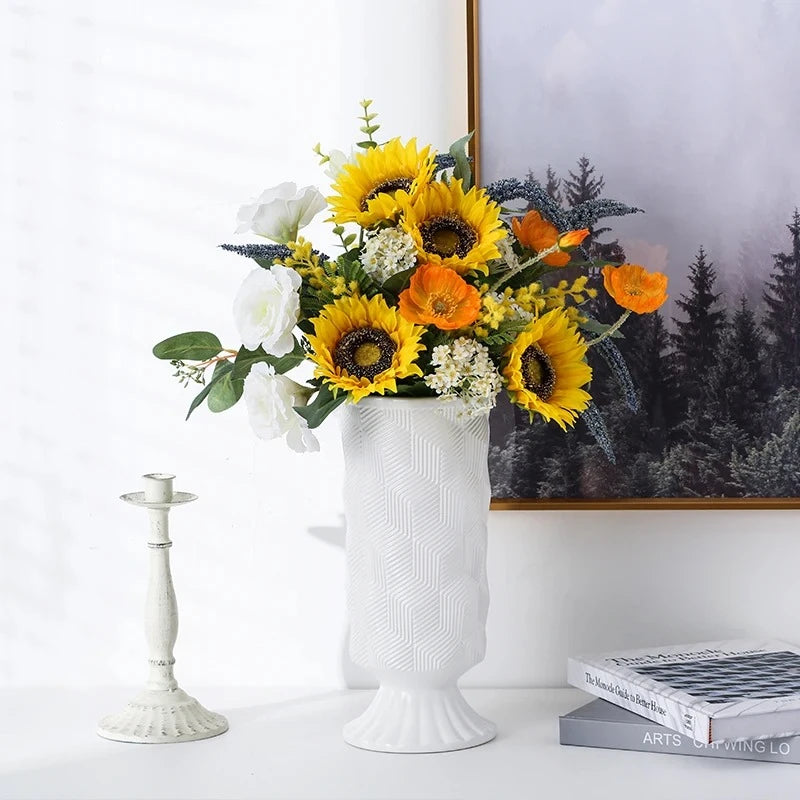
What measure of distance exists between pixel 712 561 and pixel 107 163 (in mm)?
804

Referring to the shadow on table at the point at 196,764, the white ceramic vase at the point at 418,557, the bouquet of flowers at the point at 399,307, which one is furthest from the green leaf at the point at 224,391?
the shadow on table at the point at 196,764

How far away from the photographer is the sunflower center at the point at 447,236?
0.88 metres

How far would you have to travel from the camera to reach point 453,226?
0.88 meters

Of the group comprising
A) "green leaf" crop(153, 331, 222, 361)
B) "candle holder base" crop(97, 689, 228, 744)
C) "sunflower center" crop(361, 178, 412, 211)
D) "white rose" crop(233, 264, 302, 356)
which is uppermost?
"sunflower center" crop(361, 178, 412, 211)

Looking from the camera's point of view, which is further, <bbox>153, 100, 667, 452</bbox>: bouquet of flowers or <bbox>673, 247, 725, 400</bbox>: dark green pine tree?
<bbox>673, 247, 725, 400</bbox>: dark green pine tree

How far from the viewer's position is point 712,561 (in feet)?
3.81

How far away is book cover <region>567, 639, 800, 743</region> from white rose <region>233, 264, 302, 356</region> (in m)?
0.43

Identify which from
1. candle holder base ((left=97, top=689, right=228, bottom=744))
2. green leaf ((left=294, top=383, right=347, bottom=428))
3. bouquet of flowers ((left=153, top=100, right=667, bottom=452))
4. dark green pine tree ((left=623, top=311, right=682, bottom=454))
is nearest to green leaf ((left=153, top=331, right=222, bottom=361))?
bouquet of flowers ((left=153, top=100, right=667, bottom=452))

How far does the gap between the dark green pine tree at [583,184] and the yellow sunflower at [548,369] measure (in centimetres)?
25

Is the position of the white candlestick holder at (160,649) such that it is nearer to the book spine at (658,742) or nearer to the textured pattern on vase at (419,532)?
the textured pattern on vase at (419,532)

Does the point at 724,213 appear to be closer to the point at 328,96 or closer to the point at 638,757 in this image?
the point at 328,96

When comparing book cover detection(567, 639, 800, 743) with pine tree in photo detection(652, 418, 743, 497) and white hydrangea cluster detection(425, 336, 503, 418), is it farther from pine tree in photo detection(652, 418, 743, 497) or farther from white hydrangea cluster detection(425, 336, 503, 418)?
white hydrangea cluster detection(425, 336, 503, 418)

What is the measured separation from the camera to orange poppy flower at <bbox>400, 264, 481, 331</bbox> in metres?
0.84

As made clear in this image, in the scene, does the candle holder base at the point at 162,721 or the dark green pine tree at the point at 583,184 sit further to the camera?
the dark green pine tree at the point at 583,184
